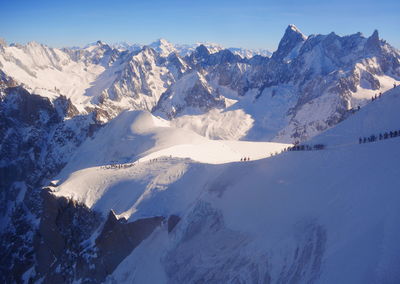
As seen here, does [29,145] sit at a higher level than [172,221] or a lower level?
higher

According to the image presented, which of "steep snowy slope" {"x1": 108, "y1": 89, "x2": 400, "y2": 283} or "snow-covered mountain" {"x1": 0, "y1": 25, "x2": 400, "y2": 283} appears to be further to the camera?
"snow-covered mountain" {"x1": 0, "y1": 25, "x2": 400, "y2": 283}

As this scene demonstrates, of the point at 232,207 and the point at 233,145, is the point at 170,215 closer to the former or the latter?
the point at 232,207

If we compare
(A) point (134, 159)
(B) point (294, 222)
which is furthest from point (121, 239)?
(A) point (134, 159)

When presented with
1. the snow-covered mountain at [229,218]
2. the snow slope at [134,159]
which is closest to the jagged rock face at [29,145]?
the snow slope at [134,159]

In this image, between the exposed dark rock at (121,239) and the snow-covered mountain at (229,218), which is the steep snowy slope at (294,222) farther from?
the exposed dark rock at (121,239)

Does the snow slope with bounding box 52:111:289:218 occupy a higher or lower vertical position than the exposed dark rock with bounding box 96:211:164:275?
higher

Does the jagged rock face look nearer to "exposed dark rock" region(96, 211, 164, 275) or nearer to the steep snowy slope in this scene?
"exposed dark rock" region(96, 211, 164, 275)

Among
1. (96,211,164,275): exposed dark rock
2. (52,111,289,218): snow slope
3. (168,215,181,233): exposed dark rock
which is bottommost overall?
(96,211,164,275): exposed dark rock

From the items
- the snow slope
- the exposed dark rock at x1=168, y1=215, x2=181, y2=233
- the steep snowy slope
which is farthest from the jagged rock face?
the steep snowy slope

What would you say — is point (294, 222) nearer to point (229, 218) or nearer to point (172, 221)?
point (229, 218)

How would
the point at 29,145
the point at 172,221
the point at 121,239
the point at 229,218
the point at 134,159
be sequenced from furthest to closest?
the point at 29,145 < the point at 134,159 < the point at 121,239 < the point at 172,221 < the point at 229,218
